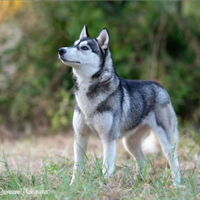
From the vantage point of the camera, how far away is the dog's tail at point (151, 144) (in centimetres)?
558

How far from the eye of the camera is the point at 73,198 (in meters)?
3.45

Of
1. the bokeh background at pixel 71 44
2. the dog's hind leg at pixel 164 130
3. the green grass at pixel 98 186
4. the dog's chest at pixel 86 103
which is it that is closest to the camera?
the green grass at pixel 98 186

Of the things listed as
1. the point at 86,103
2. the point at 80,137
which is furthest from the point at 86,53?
the point at 80,137

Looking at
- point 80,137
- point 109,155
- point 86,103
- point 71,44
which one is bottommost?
point 109,155

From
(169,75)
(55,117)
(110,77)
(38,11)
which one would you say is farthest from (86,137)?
(38,11)

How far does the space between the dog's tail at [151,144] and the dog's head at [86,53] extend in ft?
5.42

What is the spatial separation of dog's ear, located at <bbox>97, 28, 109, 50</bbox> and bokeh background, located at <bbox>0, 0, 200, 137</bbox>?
17.2 ft

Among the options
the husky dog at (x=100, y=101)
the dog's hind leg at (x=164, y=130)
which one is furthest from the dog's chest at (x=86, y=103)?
the dog's hind leg at (x=164, y=130)

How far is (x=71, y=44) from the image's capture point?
1032cm

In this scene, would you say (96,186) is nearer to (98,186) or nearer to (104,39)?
(98,186)

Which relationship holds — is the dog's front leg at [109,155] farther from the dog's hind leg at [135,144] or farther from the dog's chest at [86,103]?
the dog's hind leg at [135,144]

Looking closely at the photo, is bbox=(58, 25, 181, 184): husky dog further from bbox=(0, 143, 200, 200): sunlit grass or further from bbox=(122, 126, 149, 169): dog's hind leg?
bbox=(122, 126, 149, 169): dog's hind leg

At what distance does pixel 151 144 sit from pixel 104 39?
6.66 feet

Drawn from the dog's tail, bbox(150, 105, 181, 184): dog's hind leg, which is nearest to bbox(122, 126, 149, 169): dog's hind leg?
the dog's tail
